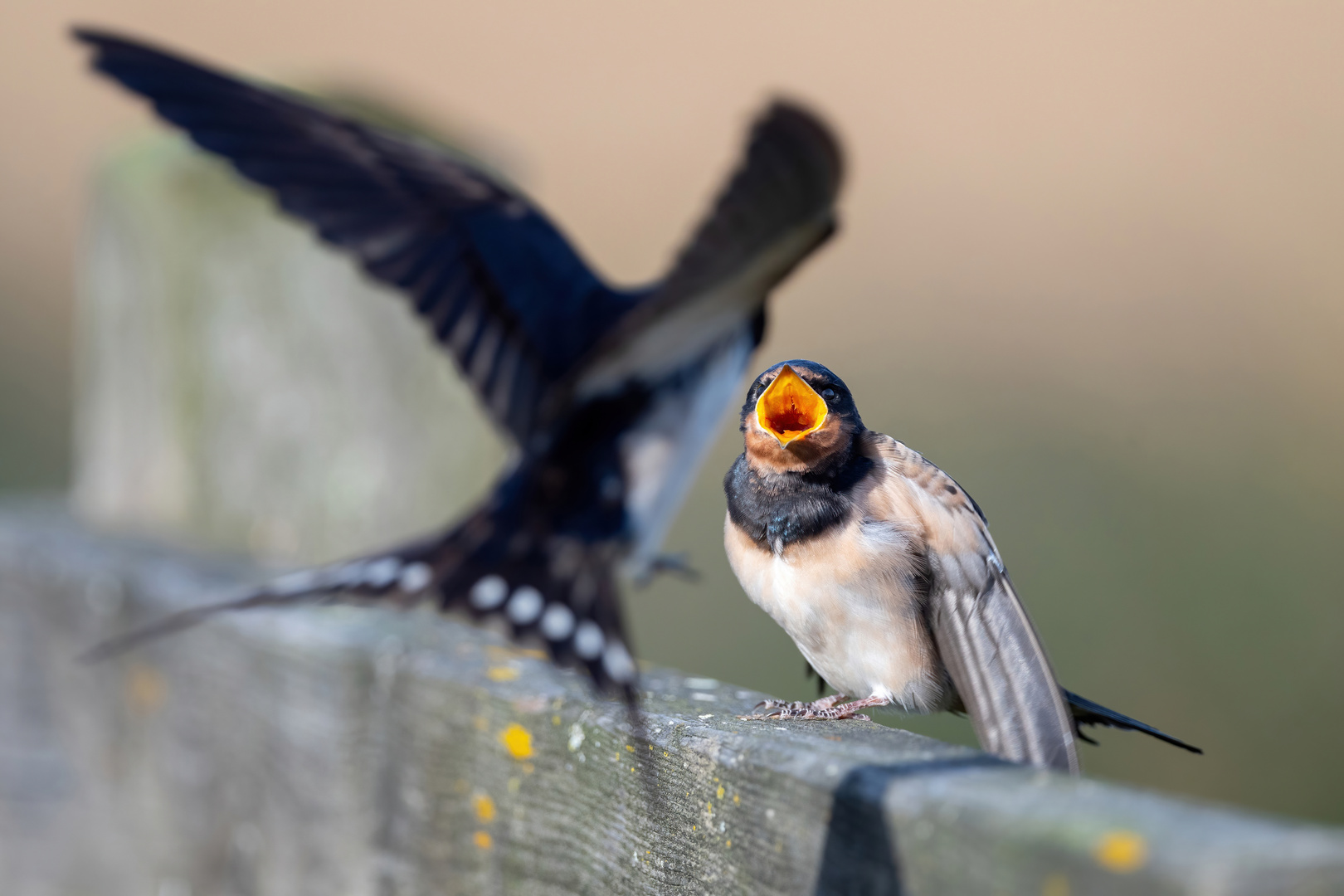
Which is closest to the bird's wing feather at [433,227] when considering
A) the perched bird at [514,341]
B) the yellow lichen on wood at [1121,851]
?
the perched bird at [514,341]

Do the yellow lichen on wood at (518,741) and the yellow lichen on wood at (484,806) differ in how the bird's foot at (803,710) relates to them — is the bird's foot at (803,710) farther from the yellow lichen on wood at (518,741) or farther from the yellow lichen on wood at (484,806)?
the yellow lichen on wood at (484,806)

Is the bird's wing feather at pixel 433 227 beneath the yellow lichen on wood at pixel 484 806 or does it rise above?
above

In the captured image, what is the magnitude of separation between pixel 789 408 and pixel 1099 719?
18.3 inches

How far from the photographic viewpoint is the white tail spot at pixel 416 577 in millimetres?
2316

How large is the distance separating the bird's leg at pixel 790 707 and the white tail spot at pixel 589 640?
0.77 ft

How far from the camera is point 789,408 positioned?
3.84 ft

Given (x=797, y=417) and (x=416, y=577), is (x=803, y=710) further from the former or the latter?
(x=416, y=577)

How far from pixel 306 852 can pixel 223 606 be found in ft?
1.49

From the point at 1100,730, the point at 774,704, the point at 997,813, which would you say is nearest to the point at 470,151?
the point at 774,704

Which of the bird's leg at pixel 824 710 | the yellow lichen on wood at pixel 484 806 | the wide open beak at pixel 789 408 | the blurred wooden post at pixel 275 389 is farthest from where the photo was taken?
the blurred wooden post at pixel 275 389

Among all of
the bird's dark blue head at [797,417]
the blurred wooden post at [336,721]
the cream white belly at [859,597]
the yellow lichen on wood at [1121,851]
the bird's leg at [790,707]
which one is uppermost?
the bird's dark blue head at [797,417]

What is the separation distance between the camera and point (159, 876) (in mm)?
2676

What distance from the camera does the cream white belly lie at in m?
1.37

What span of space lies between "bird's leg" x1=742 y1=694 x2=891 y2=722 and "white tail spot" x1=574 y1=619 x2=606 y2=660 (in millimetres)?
255
